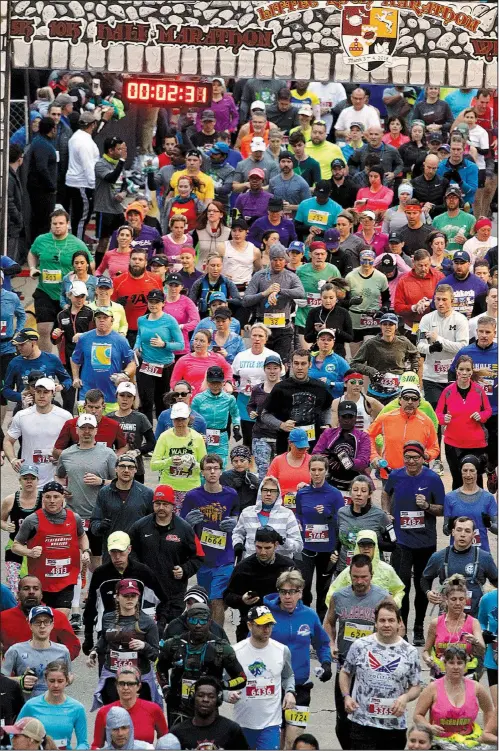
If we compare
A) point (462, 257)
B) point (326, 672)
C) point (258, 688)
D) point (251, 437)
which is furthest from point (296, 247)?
point (258, 688)

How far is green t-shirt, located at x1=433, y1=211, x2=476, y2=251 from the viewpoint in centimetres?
2320

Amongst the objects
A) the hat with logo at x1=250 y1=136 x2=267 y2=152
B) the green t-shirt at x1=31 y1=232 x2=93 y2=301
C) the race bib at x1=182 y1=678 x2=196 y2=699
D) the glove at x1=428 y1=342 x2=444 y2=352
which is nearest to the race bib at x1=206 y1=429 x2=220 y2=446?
the glove at x1=428 y1=342 x2=444 y2=352

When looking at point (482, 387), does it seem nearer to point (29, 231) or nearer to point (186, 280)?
point (186, 280)

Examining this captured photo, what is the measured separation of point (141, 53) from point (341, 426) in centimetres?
385

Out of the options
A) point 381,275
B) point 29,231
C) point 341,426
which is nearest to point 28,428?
point 341,426

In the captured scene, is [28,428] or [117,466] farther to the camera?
[28,428]

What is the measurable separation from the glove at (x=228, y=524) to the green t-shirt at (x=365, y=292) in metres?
5.17

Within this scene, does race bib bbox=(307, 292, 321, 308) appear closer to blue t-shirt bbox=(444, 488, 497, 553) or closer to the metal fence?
blue t-shirt bbox=(444, 488, 497, 553)

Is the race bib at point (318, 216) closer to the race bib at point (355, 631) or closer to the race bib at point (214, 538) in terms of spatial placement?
the race bib at point (214, 538)

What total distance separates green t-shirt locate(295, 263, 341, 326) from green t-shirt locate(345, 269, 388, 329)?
0.93 feet

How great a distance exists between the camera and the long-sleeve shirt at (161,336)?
1978cm

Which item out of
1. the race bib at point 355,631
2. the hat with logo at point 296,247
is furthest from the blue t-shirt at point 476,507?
the hat with logo at point 296,247

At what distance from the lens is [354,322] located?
21.1m

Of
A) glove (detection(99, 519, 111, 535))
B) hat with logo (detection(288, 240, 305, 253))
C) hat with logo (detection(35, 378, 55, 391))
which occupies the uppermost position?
hat with logo (detection(288, 240, 305, 253))
